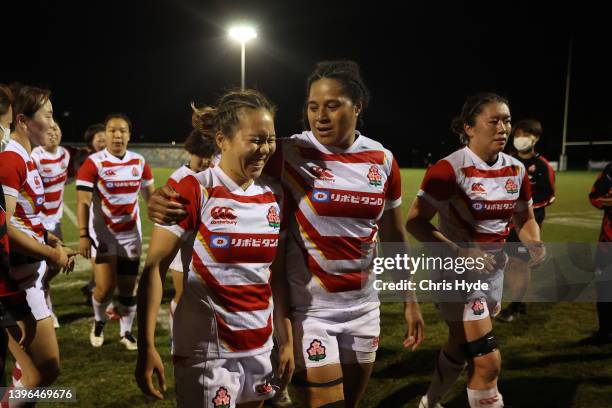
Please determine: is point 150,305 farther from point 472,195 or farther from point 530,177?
point 530,177

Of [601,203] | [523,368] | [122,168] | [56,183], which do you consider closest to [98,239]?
[122,168]

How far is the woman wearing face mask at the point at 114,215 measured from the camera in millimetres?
5559

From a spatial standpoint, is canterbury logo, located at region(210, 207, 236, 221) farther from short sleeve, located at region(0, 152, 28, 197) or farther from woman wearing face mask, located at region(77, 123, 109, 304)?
woman wearing face mask, located at region(77, 123, 109, 304)

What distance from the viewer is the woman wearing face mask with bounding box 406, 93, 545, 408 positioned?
140 inches

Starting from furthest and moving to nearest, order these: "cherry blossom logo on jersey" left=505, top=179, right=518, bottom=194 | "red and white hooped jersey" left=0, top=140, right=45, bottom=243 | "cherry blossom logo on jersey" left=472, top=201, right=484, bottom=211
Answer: "cherry blossom logo on jersey" left=505, top=179, right=518, bottom=194 → "cherry blossom logo on jersey" left=472, top=201, right=484, bottom=211 → "red and white hooped jersey" left=0, top=140, right=45, bottom=243

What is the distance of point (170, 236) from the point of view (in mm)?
2283

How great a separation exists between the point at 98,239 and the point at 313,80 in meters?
3.95

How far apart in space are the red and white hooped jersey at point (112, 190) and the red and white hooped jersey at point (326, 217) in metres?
3.56

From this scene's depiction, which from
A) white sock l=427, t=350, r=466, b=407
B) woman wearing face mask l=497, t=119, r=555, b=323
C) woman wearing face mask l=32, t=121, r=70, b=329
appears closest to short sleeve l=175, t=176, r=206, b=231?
white sock l=427, t=350, r=466, b=407

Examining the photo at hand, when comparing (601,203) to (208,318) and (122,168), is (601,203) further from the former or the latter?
(122,168)

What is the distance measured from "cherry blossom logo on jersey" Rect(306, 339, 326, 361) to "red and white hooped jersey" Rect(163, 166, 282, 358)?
1.22 ft

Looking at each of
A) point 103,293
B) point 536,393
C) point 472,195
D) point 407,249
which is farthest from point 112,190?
point 536,393

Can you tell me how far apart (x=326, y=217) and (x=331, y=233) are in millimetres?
94

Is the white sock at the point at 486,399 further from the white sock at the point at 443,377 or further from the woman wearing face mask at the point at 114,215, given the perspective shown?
the woman wearing face mask at the point at 114,215
